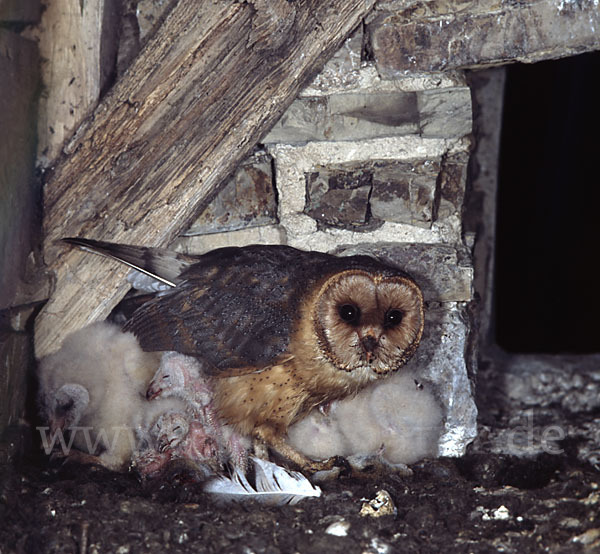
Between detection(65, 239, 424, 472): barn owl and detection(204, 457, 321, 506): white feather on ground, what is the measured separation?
0.27ft

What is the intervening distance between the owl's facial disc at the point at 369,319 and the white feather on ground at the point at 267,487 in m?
0.39

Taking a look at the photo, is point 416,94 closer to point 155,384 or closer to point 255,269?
point 255,269

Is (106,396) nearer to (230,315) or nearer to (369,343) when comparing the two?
(230,315)

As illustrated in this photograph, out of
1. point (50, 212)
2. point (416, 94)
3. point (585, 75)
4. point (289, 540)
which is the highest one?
point (585, 75)

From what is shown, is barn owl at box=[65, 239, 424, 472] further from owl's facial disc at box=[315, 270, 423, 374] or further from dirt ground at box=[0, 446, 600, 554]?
dirt ground at box=[0, 446, 600, 554]

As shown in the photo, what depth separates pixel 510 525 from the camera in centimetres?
191

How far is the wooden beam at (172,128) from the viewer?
82.8 inches

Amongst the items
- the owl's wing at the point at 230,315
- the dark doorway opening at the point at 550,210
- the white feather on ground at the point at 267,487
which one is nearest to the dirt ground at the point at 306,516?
the white feather on ground at the point at 267,487

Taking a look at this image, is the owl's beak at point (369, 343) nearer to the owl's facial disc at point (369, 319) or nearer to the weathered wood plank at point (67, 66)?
the owl's facial disc at point (369, 319)

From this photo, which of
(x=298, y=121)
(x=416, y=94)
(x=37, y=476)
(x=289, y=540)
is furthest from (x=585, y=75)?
(x=37, y=476)

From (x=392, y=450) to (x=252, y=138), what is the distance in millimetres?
1090

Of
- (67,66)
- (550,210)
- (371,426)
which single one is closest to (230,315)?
(371,426)

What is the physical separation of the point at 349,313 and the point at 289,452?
500mm

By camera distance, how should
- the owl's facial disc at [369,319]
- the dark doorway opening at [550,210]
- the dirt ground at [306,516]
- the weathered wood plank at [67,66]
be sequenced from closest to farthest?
the dirt ground at [306,516] → the owl's facial disc at [369,319] → the weathered wood plank at [67,66] → the dark doorway opening at [550,210]
